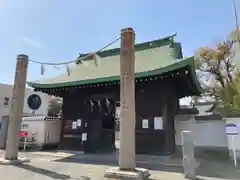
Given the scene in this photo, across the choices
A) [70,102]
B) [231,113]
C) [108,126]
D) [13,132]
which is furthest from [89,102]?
[231,113]

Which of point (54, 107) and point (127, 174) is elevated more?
point (54, 107)

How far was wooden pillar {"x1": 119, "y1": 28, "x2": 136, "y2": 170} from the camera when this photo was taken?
20.5 feet

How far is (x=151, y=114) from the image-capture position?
10.4 meters

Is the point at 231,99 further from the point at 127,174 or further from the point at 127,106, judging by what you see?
the point at 127,174

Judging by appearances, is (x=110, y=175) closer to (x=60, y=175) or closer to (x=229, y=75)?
(x=60, y=175)

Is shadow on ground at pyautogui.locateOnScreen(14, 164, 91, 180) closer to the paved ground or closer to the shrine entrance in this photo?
the paved ground

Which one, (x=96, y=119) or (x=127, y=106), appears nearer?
(x=127, y=106)

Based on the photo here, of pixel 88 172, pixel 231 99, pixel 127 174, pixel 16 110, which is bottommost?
pixel 88 172

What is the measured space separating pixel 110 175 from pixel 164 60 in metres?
6.54

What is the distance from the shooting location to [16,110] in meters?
8.71

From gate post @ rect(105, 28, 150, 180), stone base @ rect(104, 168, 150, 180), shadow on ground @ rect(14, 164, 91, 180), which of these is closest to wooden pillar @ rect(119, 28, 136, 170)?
gate post @ rect(105, 28, 150, 180)

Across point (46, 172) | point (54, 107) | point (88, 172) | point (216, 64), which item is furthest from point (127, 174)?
Answer: point (54, 107)

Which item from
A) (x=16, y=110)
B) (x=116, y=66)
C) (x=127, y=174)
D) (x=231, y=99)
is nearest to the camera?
(x=127, y=174)

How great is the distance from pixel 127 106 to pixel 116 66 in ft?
20.8
